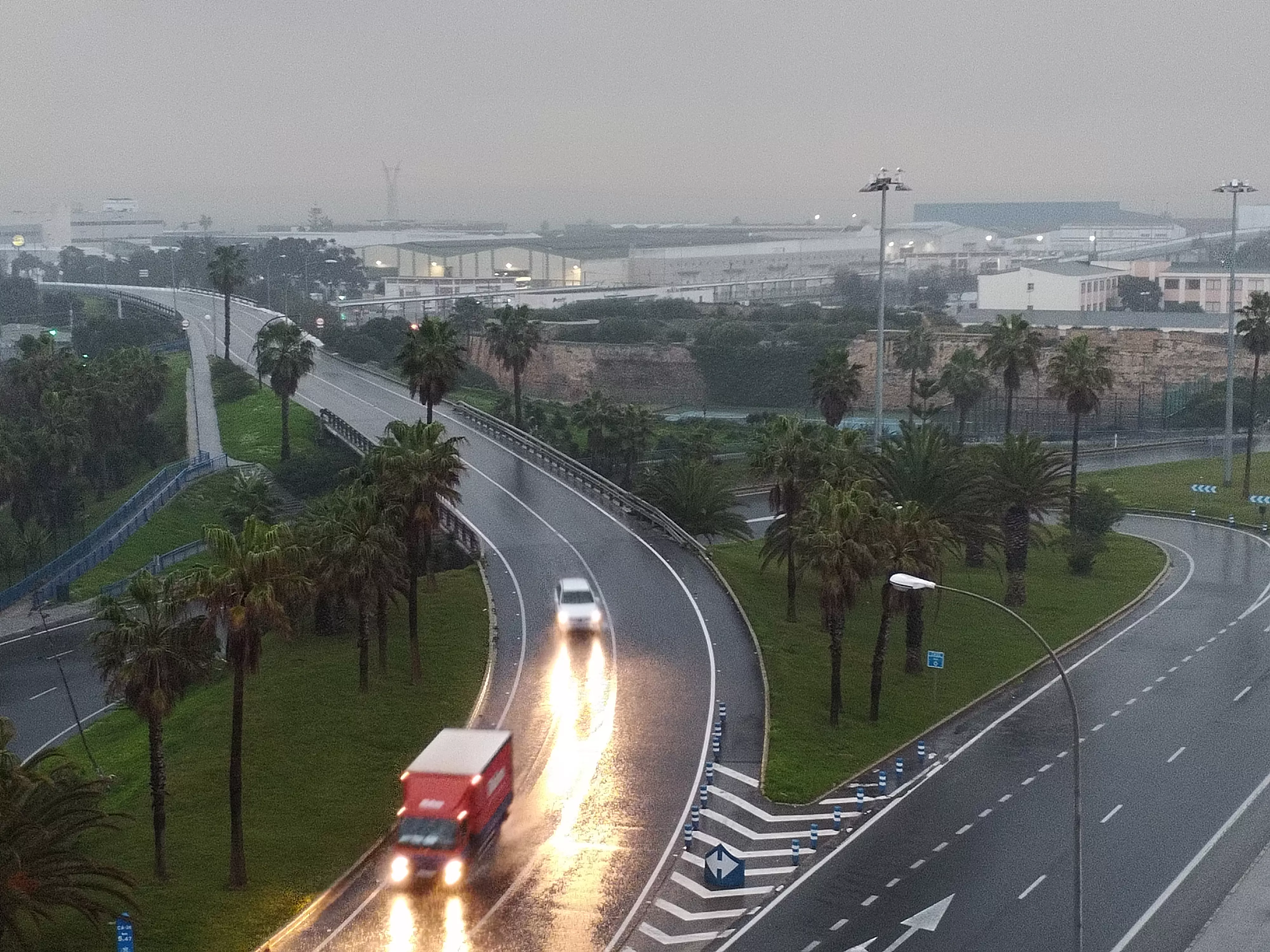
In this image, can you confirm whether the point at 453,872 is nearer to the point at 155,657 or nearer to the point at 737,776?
the point at 155,657

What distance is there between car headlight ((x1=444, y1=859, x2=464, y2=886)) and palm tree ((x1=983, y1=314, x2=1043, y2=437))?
56274mm

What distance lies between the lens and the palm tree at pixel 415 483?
4975 centimetres

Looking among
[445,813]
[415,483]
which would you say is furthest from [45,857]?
[415,483]

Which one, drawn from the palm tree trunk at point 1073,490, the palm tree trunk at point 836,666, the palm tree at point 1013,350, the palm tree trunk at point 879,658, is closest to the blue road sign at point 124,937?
the palm tree trunk at point 836,666

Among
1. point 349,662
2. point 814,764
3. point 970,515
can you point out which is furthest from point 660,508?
point 814,764

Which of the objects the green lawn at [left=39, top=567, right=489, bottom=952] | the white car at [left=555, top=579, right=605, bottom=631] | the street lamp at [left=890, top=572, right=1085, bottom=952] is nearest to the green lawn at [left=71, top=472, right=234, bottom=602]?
the green lawn at [left=39, top=567, right=489, bottom=952]

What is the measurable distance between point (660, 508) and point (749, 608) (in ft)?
45.9

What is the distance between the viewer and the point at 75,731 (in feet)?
183

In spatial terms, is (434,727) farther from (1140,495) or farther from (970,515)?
(1140,495)

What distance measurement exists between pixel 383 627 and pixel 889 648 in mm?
21126

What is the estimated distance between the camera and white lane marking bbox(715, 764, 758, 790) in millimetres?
44156

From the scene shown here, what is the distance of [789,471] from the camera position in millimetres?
59188

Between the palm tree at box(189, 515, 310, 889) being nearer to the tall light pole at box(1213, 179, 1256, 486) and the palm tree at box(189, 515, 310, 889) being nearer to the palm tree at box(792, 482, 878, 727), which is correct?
the palm tree at box(792, 482, 878, 727)

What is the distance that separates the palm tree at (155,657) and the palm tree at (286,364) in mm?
55046
